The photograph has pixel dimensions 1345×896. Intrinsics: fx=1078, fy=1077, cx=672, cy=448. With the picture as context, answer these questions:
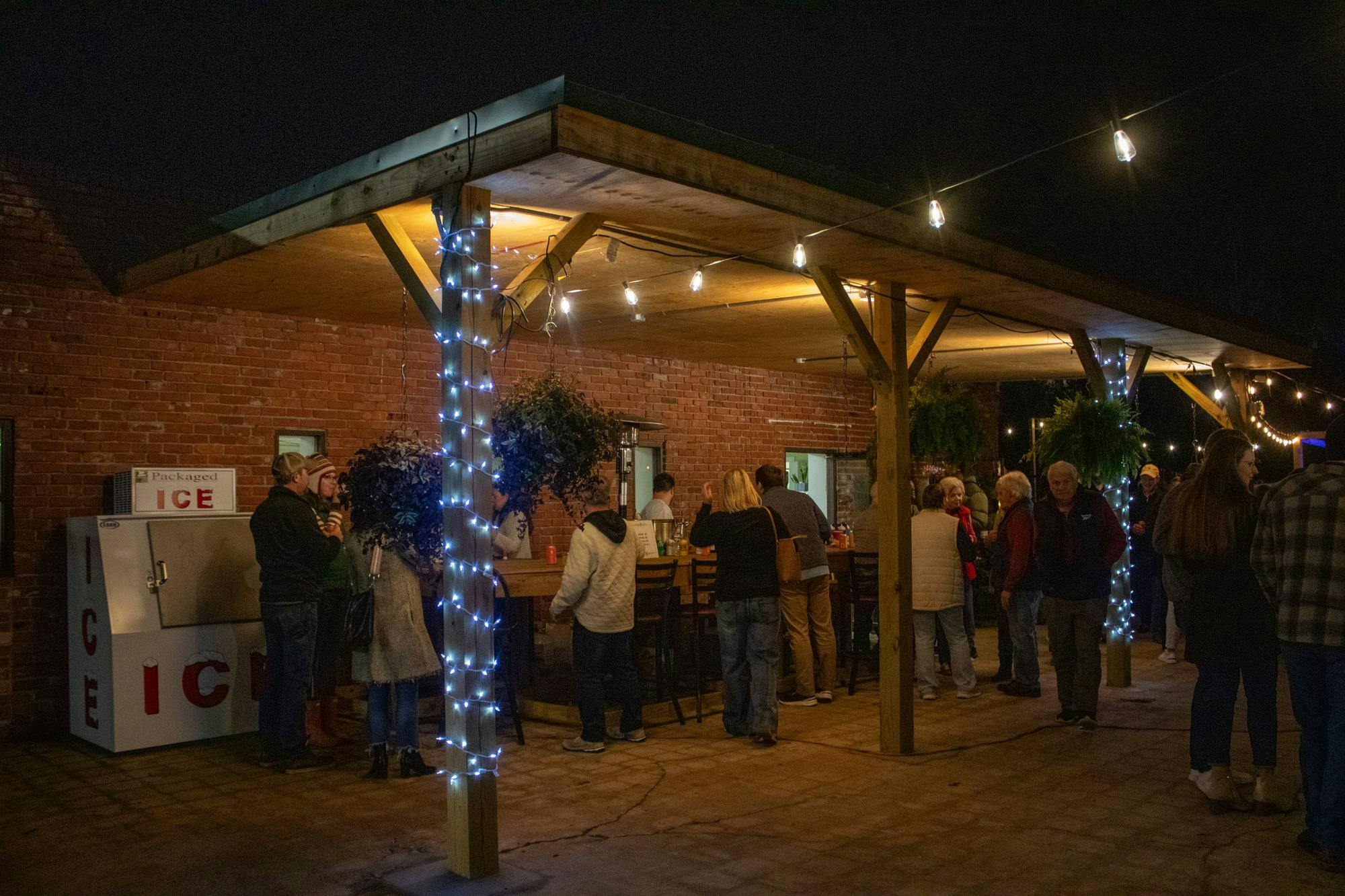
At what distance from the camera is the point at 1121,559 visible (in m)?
9.14

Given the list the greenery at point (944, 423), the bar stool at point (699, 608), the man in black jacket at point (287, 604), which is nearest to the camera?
the man in black jacket at point (287, 604)

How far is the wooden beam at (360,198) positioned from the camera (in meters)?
4.45

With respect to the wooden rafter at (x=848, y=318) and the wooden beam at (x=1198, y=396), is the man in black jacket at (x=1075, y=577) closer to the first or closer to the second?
the wooden rafter at (x=848, y=318)

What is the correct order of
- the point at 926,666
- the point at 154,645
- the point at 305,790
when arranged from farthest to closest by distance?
the point at 926,666, the point at 154,645, the point at 305,790

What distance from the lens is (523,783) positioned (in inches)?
239

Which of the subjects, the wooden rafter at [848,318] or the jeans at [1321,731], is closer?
the jeans at [1321,731]

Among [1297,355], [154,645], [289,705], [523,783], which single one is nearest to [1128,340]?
[1297,355]

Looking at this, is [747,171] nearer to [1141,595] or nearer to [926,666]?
[926,666]

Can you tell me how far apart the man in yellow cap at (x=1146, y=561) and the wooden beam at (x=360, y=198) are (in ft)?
24.6

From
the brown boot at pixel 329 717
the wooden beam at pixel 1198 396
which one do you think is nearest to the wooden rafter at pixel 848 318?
the brown boot at pixel 329 717

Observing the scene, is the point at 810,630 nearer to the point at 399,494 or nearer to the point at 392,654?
the point at 392,654

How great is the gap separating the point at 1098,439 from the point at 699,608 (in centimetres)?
374

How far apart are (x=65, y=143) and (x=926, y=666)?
7.56 metres

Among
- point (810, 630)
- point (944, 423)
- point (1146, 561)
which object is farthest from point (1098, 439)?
point (1146, 561)
